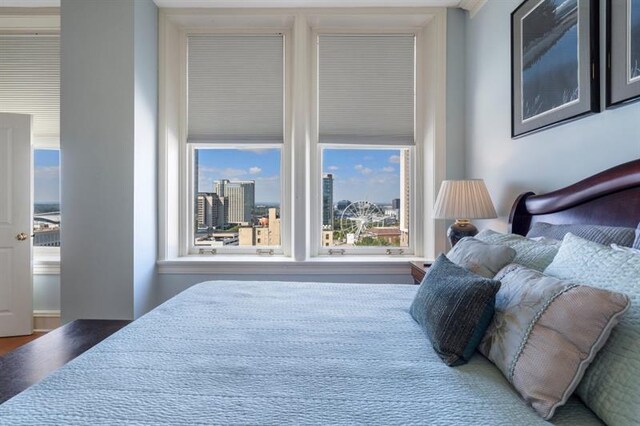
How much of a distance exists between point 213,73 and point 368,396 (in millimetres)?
2916

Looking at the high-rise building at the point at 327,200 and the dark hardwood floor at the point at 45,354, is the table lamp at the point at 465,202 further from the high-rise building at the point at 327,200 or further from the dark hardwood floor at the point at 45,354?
the dark hardwood floor at the point at 45,354

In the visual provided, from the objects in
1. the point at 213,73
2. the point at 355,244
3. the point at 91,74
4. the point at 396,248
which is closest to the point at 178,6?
the point at 213,73

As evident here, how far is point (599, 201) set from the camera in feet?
4.39

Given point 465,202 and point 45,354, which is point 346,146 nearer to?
point 465,202

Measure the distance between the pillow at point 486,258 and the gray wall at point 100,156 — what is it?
7.38 ft

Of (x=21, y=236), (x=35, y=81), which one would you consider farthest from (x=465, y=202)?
(x=35, y=81)

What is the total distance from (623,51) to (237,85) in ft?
8.30

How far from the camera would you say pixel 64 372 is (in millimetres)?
864

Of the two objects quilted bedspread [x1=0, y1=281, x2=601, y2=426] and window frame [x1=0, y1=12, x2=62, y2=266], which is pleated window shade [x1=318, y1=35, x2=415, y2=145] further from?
window frame [x1=0, y1=12, x2=62, y2=266]

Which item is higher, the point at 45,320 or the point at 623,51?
the point at 623,51

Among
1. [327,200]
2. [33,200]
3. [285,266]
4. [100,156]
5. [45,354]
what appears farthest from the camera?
[327,200]

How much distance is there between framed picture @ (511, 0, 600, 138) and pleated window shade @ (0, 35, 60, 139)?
3581mm

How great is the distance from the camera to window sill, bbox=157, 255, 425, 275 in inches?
110

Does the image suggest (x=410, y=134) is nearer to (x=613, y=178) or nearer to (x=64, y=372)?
(x=613, y=178)
